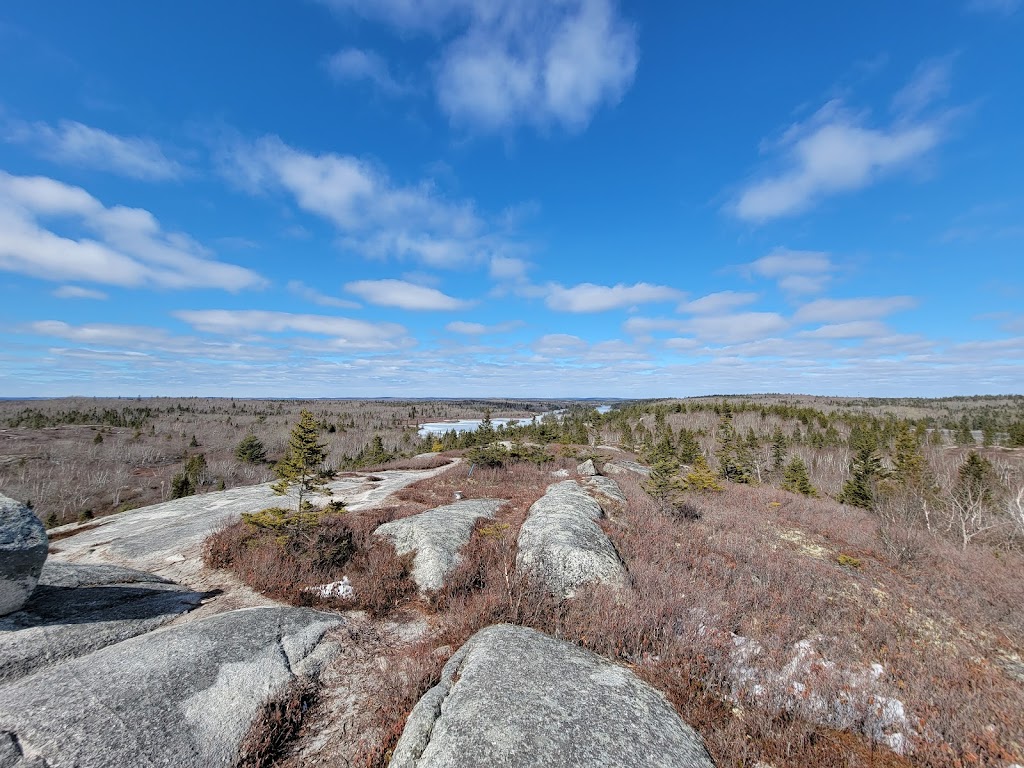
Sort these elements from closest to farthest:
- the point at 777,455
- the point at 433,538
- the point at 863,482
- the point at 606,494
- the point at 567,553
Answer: the point at 567,553
the point at 433,538
the point at 606,494
the point at 863,482
the point at 777,455

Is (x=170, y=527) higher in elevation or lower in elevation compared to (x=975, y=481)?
higher

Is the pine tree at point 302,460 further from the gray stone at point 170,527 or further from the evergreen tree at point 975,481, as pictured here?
the evergreen tree at point 975,481

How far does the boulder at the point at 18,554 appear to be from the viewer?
6.58m

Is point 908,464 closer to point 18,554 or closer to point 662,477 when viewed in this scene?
point 662,477

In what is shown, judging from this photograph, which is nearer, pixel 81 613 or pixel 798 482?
pixel 81 613

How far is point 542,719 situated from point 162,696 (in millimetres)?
4585

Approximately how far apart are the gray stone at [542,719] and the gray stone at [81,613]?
5.98m

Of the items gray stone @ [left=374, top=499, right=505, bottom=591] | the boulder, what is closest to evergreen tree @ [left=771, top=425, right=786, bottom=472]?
gray stone @ [left=374, top=499, right=505, bottom=591]

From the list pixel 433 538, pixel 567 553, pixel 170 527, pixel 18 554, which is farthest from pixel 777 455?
pixel 18 554

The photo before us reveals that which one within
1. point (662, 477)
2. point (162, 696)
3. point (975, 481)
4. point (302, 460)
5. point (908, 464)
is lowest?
point (975, 481)

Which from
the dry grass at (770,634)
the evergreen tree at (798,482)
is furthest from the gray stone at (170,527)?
the evergreen tree at (798,482)

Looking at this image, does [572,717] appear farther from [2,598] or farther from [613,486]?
[613,486]

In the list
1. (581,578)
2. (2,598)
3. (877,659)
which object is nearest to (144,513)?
(2,598)

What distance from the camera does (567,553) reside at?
871 centimetres
